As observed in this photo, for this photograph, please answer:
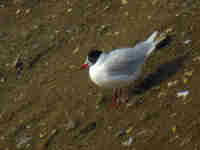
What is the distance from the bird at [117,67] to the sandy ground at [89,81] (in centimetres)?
27

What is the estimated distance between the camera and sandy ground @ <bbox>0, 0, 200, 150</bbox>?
484 cm

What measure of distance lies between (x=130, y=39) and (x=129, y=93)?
4.33ft

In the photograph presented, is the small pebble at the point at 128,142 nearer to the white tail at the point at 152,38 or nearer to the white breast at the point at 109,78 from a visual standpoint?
the white breast at the point at 109,78

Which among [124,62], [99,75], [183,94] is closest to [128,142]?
[183,94]

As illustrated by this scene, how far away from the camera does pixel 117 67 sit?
17.9 ft

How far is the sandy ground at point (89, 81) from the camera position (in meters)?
4.84

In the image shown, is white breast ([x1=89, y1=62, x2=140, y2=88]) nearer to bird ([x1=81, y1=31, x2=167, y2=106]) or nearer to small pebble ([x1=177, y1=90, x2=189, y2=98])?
bird ([x1=81, y1=31, x2=167, y2=106])

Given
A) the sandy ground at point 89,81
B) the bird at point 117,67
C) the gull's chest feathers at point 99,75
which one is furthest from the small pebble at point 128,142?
the gull's chest feathers at point 99,75

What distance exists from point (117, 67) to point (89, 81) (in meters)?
1.01

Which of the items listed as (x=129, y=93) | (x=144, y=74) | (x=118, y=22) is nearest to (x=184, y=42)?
(x=144, y=74)

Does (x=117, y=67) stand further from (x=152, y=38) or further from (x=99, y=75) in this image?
(x=152, y=38)

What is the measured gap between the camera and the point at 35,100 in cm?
640

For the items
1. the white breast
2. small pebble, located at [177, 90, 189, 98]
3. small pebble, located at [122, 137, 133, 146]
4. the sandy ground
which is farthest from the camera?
the white breast

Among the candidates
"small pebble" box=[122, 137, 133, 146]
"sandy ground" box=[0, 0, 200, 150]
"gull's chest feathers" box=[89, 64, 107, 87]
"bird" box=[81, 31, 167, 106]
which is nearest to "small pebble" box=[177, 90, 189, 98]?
"sandy ground" box=[0, 0, 200, 150]
